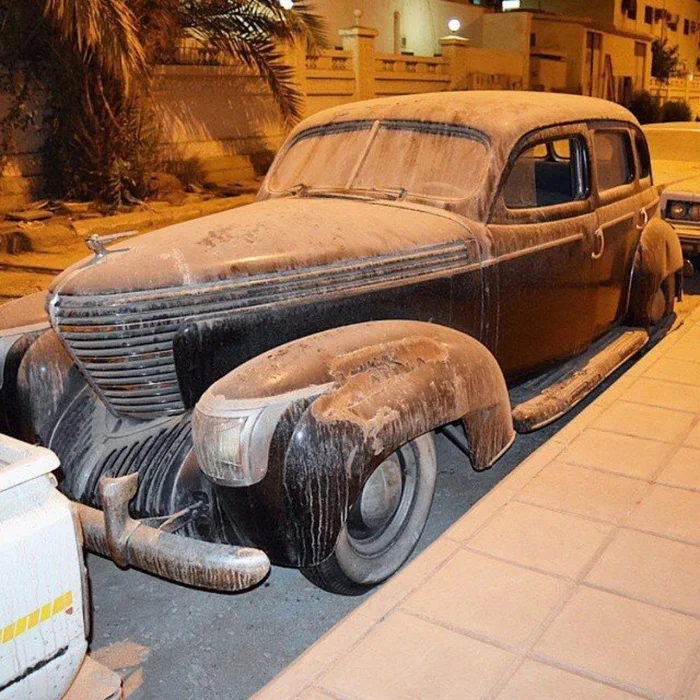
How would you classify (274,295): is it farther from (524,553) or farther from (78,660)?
(78,660)

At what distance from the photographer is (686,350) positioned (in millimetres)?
5844

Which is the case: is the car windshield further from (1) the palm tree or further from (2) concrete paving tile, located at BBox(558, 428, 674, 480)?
(1) the palm tree

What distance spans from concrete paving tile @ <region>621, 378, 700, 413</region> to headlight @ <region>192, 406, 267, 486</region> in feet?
9.16

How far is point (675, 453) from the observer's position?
13.8ft

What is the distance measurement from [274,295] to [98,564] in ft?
5.09

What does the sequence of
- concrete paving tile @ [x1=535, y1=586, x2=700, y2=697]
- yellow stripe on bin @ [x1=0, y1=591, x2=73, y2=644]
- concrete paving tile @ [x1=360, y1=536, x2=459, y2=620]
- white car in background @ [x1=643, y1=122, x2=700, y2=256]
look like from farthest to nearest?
white car in background @ [x1=643, y1=122, x2=700, y2=256] → concrete paving tile @ [x1=360, y1=536, x2=459, y2=620] → concrete paving tile @ [x1=535, y1=586, x2=700, y2=697] → yellow stripe on bin @ [x1=0, y1=591, x2=73, y2=644]

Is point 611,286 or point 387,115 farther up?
point 387,115

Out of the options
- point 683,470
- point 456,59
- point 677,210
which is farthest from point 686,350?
point 456,59

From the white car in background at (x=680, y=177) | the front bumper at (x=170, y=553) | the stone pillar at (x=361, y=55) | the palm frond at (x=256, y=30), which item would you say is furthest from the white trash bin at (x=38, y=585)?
the stone pillar at (x=361, y=55)

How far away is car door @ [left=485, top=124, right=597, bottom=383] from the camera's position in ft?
14.2

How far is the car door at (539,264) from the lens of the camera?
4320mm

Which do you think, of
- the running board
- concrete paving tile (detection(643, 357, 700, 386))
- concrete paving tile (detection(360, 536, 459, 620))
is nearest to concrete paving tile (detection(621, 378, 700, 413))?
concrete paving tile (detection(643, 357, 700, 386))

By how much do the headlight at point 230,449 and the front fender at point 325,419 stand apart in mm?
43

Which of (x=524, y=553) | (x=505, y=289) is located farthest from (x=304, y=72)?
(x=524, y=553)
